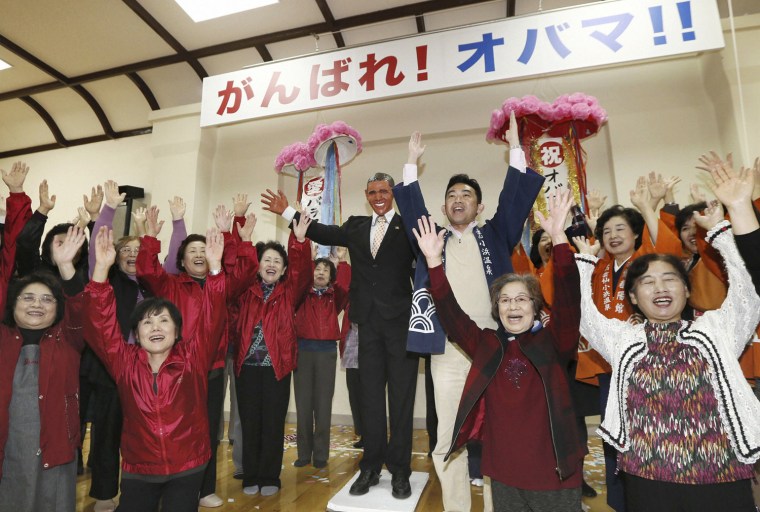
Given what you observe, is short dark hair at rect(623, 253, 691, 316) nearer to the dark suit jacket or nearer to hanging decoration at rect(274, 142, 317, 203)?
the dark suit jacket

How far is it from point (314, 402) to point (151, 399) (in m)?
1.55

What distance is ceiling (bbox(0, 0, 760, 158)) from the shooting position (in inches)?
146

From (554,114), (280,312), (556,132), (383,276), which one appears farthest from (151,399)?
(556,132)

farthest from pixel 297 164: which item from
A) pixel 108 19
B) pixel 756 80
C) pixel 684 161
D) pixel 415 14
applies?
pixel 756 80

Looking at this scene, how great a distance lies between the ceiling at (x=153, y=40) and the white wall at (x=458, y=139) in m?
0.36

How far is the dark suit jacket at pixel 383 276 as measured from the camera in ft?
7.29

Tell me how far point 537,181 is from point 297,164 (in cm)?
244

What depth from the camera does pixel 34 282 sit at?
5.71 feet

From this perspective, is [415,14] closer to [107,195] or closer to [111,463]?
[107,195]

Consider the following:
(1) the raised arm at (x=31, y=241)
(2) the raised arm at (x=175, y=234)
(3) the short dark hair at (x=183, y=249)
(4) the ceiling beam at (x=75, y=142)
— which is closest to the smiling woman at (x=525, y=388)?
(3) the short dark hair at (x=183, y=249)

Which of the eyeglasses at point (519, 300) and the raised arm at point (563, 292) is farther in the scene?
the eyeglasses at point (519, 300)

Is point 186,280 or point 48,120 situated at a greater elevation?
point 48,120

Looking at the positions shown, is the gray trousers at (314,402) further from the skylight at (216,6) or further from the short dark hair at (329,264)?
the skylight at (216,6)

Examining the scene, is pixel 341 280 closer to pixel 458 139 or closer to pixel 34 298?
pixel 458 139
